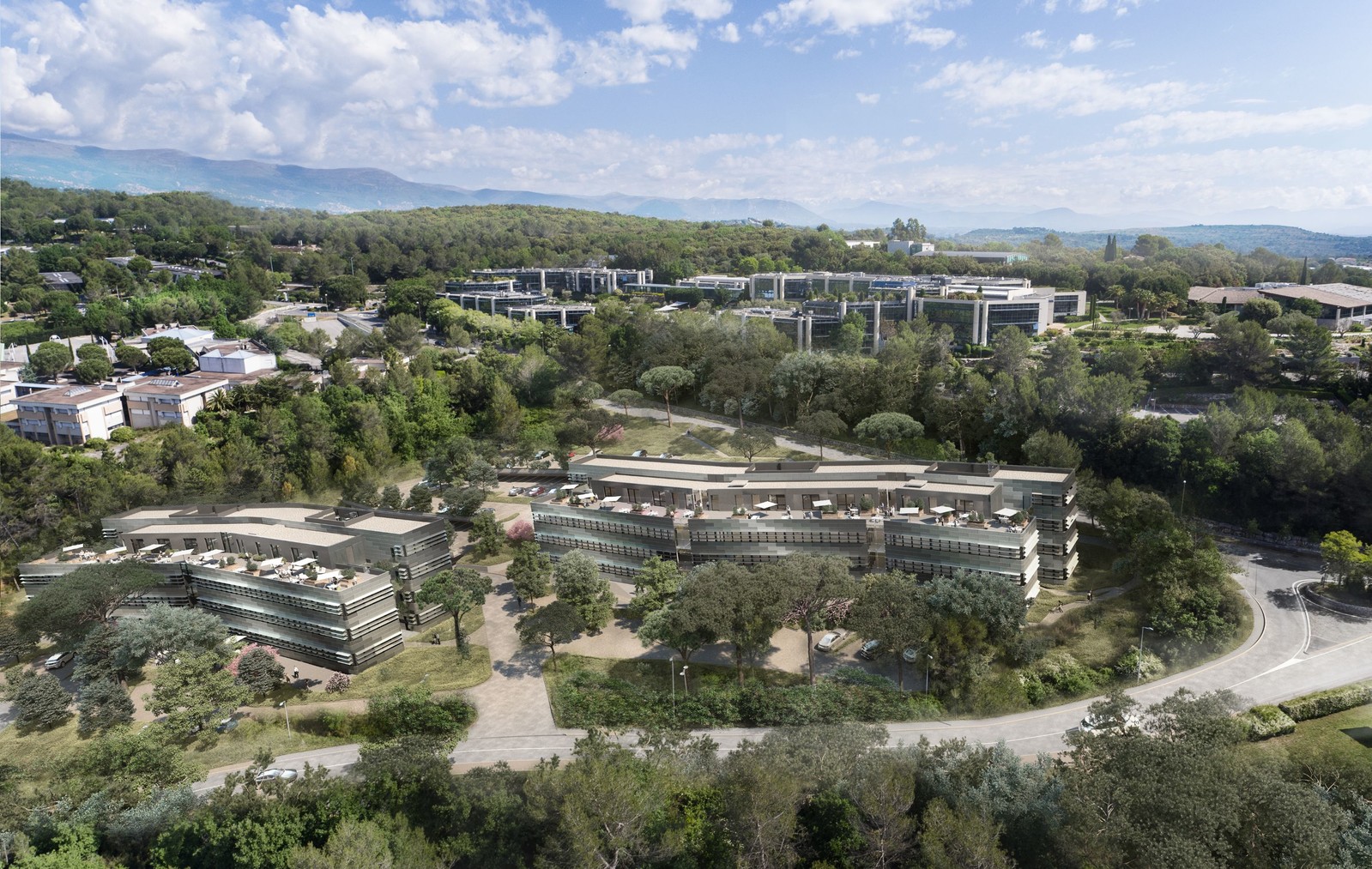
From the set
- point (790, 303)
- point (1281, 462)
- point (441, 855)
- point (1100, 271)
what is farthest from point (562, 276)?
point (441, 855)

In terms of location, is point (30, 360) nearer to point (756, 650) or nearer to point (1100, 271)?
point (756, 650)

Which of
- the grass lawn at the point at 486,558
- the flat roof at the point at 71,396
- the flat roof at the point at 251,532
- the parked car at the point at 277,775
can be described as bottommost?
the parked car at the point at 277,775

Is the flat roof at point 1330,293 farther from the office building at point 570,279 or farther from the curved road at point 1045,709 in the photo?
the office building at point 570,279

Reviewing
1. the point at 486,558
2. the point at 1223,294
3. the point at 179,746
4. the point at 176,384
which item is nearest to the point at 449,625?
the point at 486,558

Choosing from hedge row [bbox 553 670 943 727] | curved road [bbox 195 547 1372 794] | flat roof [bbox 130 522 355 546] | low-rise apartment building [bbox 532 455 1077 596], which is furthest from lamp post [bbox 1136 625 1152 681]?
flat roof [bbox 130 522 355 546]

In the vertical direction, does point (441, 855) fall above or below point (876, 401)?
below

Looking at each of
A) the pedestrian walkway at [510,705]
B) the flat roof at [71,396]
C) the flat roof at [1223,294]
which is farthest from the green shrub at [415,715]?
the flat roof at [1223,294]
